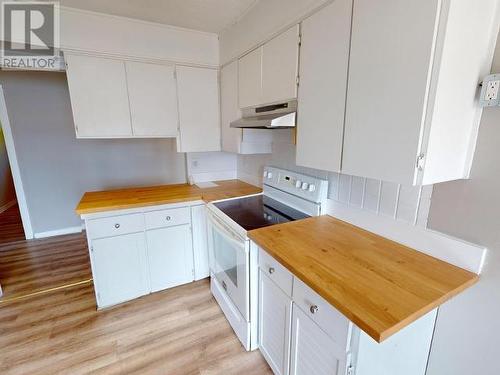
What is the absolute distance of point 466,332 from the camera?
3.50ft

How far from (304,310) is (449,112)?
986 mm

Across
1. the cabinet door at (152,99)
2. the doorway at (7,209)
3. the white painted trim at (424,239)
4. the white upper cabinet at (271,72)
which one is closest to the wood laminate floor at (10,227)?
the doorway at (7,209)

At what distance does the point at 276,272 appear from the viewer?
1304mm

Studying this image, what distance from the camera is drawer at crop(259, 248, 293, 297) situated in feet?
3.98

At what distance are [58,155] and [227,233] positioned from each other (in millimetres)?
3095

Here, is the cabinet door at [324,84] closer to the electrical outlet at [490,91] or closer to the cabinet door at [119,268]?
the electrical outlet at [490,91]

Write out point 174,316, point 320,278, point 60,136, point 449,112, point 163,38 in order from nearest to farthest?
1. point 449,112
2. point 320,278
3. point 174,316
4. point 163,38
5. point 60,136

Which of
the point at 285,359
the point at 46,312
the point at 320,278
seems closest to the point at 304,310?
the point at 320,278

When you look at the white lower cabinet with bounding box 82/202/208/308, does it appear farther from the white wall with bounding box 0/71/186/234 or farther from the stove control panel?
the white wall with bounding box 0/71/186/234

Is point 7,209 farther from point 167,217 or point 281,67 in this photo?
point 281,67

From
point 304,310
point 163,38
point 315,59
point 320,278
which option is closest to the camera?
point 320,278

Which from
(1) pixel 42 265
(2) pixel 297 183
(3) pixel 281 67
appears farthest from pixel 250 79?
(1) pixel 42 265

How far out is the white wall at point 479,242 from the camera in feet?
3.15

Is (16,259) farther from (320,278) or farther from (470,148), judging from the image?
(470,148)
